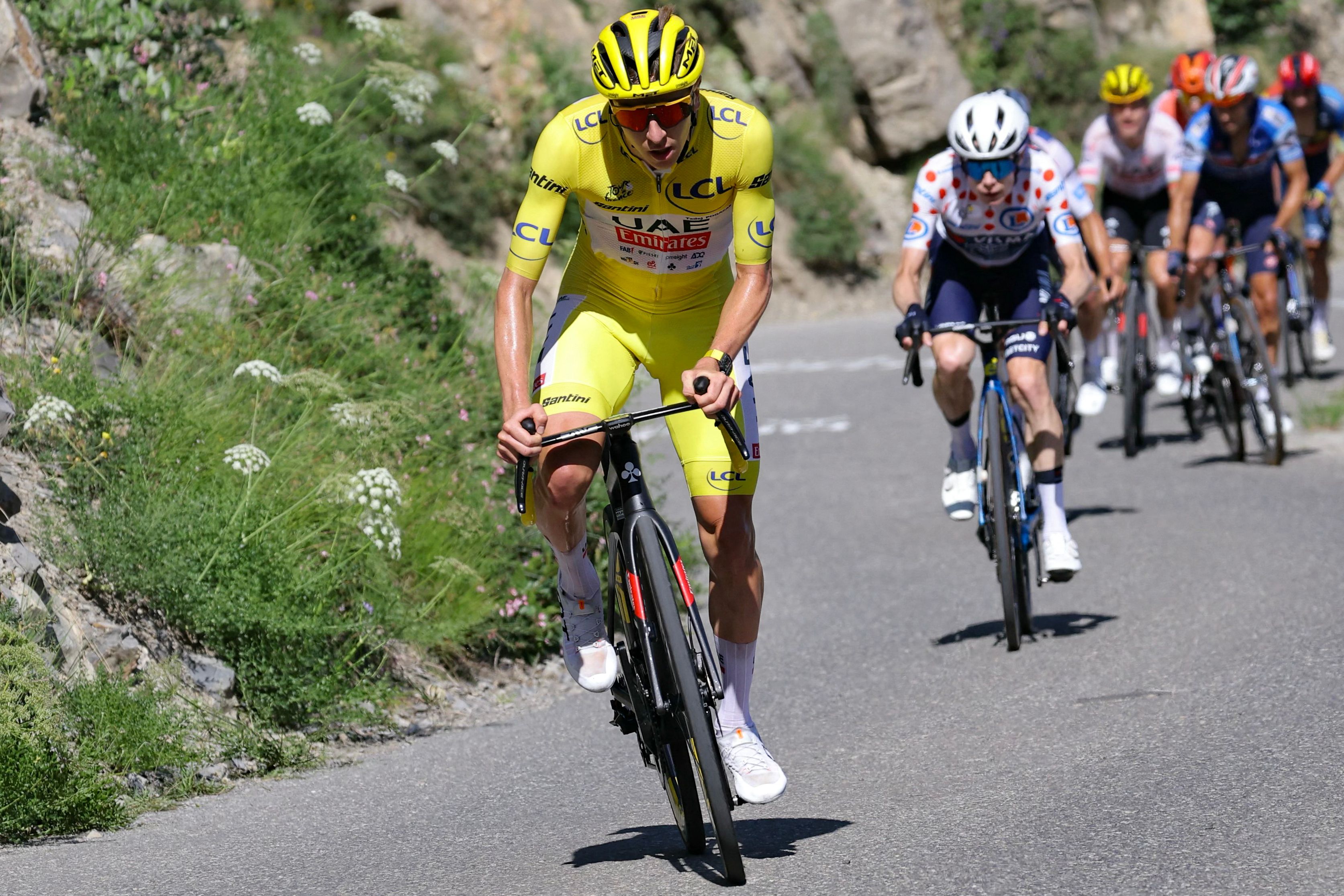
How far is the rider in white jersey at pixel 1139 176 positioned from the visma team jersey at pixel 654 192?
7.38m

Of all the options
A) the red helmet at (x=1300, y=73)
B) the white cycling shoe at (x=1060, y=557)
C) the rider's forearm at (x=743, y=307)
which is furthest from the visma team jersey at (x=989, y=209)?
the red helmet at (x=1300, y=73)

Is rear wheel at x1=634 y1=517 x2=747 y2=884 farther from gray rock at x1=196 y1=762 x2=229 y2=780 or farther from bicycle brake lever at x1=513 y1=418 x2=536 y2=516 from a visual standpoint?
gray rock at x1=196 y1=762 x2=229 y2=780

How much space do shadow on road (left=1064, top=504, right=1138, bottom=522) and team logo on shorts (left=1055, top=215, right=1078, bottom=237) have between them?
9.81 feet

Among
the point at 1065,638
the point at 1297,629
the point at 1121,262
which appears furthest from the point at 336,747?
the point at 1121,262

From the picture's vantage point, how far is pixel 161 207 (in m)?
9.04

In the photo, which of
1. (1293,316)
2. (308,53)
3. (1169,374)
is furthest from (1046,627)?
(1293,316)

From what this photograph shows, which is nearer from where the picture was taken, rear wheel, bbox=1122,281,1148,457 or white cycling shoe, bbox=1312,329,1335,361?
rear wheel, bbox=1122,281,1148,457

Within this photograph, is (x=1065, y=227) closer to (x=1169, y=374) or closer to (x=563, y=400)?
(x=563, y=400)

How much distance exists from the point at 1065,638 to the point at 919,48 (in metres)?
18.7

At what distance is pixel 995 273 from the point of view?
8188 mm

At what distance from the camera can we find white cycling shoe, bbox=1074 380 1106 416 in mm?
10391

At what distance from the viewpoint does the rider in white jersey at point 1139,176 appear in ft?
40.4

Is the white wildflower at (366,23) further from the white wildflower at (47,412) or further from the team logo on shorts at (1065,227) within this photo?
the team logo on shorts at (1065,227)

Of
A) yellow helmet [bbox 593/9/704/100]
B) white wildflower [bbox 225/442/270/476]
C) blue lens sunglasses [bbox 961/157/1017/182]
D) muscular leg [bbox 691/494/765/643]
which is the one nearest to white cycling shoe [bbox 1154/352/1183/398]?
blue lens sunglasses [bbox 961/157/1017/182]
